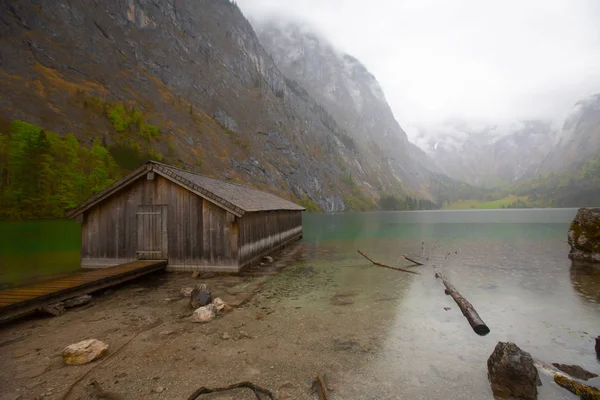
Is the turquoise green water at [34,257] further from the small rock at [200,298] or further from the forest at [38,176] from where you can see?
the forest at [38,176]

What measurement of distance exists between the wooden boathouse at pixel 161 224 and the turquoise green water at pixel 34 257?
10.3ft

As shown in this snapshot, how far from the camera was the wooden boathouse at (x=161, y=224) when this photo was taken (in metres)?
17.1

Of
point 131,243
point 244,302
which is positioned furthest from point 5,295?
point 244,302

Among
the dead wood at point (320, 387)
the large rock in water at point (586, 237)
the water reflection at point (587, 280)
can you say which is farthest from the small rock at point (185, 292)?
the large rock in water at point (586, 237)

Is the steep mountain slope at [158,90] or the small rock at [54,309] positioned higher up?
the steep mountain slope at [158,90]

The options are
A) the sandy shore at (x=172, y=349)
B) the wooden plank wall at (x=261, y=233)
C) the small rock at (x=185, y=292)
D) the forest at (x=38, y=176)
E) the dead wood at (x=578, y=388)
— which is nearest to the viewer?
the dead wood at (x=578, y=388)

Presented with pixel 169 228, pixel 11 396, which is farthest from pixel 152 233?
pixel 11 396

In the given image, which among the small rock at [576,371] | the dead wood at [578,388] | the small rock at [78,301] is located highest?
the small rock at [78,301]

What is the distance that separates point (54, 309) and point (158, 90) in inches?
5608

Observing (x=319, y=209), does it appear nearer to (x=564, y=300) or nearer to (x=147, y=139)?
(x=147, y=139)

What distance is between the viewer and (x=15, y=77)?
86.3 m

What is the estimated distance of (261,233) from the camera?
2247 cm

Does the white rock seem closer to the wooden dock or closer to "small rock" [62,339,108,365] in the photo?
"small rock" [62,339,108,365]

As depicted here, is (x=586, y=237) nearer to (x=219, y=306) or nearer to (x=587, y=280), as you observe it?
(x=587, y=280)
